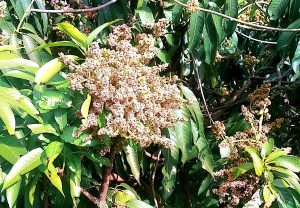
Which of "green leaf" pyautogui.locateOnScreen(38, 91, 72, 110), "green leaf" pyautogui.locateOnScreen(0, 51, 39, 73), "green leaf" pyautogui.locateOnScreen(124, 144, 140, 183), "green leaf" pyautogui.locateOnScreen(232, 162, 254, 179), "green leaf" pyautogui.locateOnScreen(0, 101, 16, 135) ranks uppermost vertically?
"green leaf" pyautogui.locateOnScreen(0, 51, 39, 73)

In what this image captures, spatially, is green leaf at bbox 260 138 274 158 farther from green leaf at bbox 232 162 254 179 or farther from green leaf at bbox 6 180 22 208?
green leaf at bbox 6 180 22 208

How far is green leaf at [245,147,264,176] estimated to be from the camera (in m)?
1.26

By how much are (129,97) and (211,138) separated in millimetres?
741

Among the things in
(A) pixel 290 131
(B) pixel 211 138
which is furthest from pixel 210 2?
(A) pixel 290 131

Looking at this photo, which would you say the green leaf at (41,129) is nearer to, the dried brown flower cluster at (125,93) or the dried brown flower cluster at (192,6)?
the dried brown flower cluster at (125,93)

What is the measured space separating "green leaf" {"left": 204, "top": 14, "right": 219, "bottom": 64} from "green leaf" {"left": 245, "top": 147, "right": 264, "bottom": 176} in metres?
0.35

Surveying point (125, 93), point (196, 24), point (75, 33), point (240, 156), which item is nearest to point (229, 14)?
point (196, 24)

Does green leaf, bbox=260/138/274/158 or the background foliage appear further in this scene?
green leaf, bbox=260/138/274/158

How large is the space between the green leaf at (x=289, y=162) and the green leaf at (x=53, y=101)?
51cm

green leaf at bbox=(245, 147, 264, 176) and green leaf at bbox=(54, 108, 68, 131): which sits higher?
Result: green leaf at bbox=(54, 108, 68, 131)

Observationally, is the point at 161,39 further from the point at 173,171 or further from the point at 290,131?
the point at 290,131

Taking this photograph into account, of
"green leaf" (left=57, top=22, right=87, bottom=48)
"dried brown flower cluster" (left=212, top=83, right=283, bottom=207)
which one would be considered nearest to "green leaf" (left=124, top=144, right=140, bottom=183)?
"dried brown flower cluster" (left=212, top=83, right=283, bottom=207)

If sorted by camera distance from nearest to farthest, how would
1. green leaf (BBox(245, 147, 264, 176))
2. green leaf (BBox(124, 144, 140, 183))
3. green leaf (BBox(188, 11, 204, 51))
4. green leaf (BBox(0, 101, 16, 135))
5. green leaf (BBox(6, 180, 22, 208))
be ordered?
1. green leaf (BBox(0, 101, 16, 135))
2. green leaf (BBox(6, 180, 22, 208))
3. green leaf (BBox(245, 147, 264, 176))
4. green leaf (BBox(124, 144, 140, 183))
5. green leaf (BBox(188, 11, 204, 51))

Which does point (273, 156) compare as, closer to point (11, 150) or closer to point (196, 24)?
point (196, 24)
